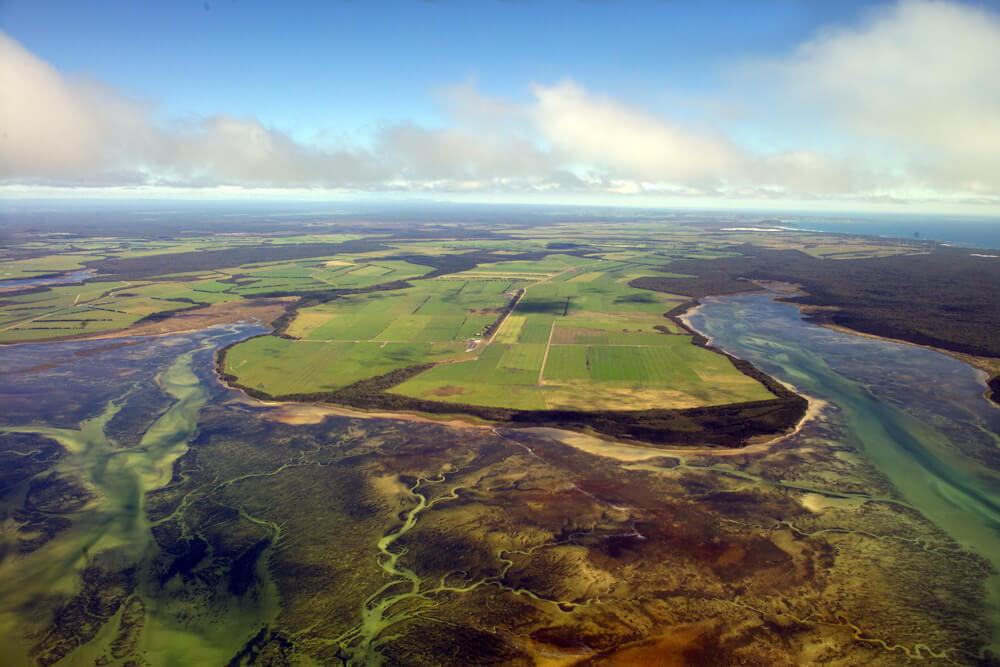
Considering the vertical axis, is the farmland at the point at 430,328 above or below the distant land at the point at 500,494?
above

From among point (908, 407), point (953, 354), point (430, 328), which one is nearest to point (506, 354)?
point (430, 328)

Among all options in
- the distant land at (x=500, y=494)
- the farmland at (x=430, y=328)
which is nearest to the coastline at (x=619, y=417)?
the distant land at (x=500, y=494)

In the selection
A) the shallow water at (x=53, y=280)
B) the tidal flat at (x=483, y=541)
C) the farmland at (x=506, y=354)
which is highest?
the shallow water at (x=53, y=280)

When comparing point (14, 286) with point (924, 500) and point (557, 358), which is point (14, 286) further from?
point (924, 500)

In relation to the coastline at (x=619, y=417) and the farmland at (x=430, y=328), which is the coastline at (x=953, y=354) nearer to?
the coastline at (x=619, y=417)

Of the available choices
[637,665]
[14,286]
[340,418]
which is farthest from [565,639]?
[14,286]

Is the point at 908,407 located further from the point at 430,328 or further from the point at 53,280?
the point at 53,280

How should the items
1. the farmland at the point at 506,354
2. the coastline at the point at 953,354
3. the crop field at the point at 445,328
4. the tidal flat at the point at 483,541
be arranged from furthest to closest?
the crop field at the point at 445,328, the farmland at the point at 506,354, the coastline at the point at 953,354, the tidal flat at the point at 483,541

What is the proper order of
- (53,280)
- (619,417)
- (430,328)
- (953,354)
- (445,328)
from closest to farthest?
(619,417), (953,354), (445,328), (430,328), (53,280)

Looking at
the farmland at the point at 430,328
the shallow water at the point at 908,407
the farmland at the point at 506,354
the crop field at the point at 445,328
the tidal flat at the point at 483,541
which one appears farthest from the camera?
the crop field at the point at 445,328
